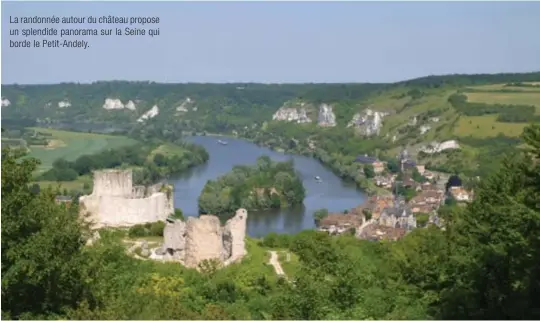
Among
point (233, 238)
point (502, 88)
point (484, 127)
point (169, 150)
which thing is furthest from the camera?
point (502, 88)

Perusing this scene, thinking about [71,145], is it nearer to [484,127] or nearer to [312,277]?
[484,127]

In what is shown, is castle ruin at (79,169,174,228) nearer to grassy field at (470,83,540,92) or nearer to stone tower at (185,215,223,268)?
stone tower at (185,215,223,268)

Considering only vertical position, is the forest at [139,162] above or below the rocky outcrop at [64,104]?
below

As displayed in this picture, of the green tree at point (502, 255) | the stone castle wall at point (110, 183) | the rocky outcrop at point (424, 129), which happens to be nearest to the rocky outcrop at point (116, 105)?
the rocky outcrop at point (424, 129)

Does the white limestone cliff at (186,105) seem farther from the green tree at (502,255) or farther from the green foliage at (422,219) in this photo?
the green tree at (502,255)

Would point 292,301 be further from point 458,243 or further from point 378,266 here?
point 378,266

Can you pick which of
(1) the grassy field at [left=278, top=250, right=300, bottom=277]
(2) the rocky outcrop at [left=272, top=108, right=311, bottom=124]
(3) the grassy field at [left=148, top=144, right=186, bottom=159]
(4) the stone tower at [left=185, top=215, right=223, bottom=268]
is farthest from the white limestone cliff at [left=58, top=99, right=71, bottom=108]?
(4) the stone tower at [left=185, top=215, right=223, bottom=268]

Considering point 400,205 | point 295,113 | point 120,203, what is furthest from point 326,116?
point 120,203
